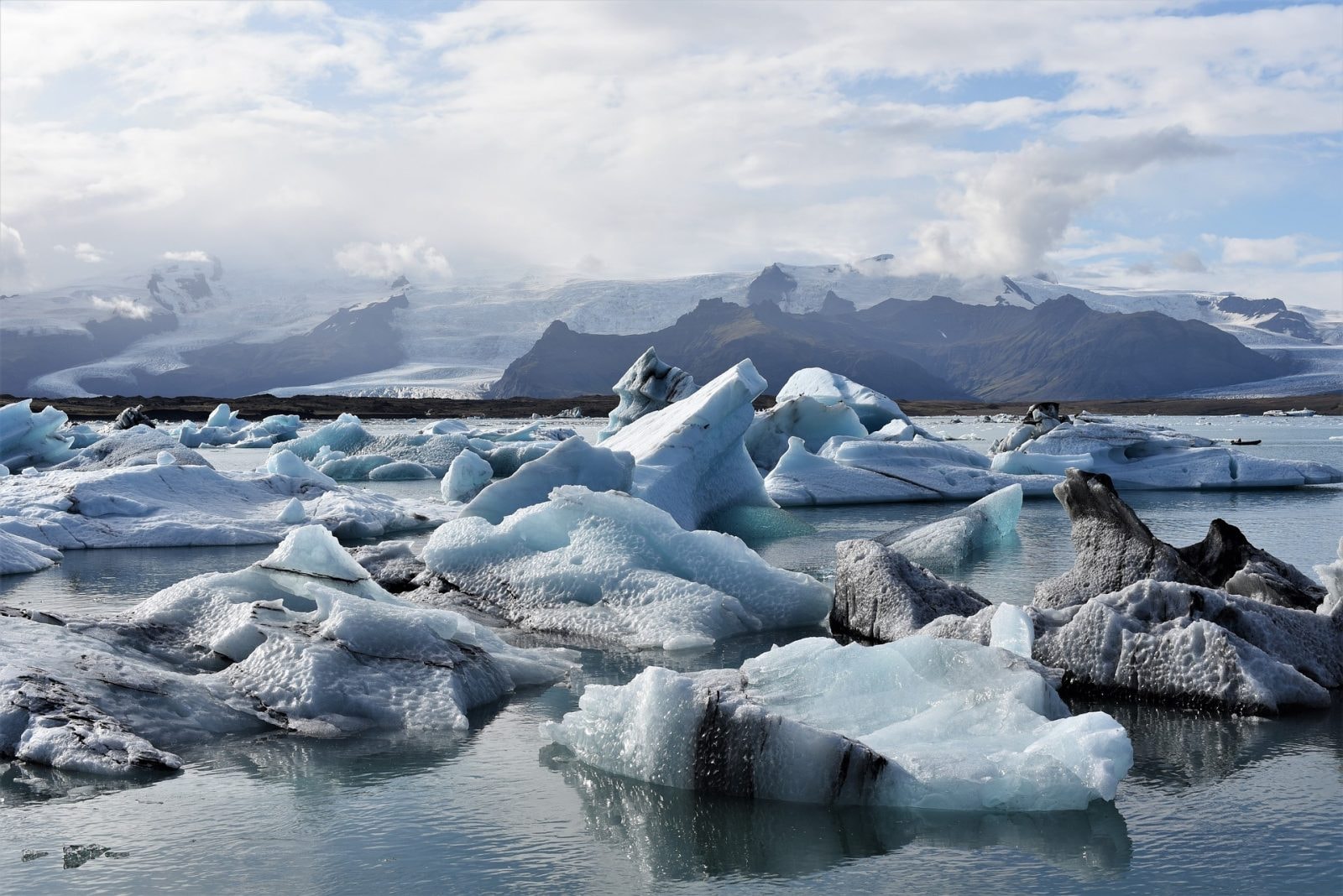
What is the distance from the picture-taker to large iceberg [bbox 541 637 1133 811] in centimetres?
345

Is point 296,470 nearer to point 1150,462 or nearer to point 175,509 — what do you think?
point 175,509

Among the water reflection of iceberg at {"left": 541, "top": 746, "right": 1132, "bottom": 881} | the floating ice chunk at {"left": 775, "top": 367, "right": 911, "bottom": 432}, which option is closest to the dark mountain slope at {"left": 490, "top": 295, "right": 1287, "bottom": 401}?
the floating ice chunk at {"left": 775, "top": 367, "right": 911, "bottom": 432}

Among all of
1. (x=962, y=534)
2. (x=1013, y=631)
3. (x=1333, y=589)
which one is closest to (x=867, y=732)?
(x=1013, y=631)

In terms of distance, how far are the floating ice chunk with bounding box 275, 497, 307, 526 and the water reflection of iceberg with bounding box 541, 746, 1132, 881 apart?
25.4ft

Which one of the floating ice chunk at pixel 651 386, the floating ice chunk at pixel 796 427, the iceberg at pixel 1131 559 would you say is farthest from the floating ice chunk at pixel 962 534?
the floating ice chunk at pixel 651 386

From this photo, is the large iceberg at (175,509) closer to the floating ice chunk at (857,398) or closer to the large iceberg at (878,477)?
the large iceberg at (878,477)

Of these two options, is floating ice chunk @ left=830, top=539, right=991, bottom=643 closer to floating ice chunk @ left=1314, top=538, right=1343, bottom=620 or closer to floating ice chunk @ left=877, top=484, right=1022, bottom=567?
floating ice chunk @ left=1314, top=538, right=1343, bottom=620

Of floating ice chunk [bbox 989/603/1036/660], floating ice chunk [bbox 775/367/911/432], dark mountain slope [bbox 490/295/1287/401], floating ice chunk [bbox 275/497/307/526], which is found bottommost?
floating ice chunk [bbox 989/603/1036/660]

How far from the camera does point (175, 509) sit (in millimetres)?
10703

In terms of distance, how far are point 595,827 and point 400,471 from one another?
622 inches

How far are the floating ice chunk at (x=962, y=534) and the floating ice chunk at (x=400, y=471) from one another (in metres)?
10.8

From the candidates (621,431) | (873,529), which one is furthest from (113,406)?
(873,529)

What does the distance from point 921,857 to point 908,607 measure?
2.64 meters

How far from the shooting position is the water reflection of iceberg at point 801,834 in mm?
3086
